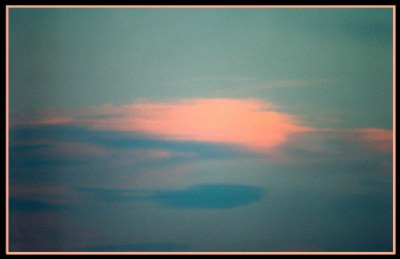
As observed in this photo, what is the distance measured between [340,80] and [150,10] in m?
1.16

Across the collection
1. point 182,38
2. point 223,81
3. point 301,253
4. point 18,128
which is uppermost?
point 182,38

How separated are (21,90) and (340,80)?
1.83 meters

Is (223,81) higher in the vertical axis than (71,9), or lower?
lower

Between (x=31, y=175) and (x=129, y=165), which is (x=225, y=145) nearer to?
(x=129, y=165)

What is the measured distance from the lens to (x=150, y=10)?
3746 millimetres

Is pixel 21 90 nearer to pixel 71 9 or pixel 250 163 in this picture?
pixel 71 9

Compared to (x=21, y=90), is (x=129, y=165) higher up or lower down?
lower down

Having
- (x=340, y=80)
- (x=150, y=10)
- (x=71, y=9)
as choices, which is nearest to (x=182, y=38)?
(x=150, y=10)

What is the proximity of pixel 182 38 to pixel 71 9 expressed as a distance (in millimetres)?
658

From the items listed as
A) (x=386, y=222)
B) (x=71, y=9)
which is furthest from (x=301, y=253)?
(x=71, y=9)

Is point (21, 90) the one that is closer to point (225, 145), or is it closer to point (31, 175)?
point (31, 175)

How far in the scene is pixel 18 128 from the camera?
12.2 ft

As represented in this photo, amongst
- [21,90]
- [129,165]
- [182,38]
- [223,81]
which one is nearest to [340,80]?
[223,81]

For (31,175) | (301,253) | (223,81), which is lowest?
(301,253)
